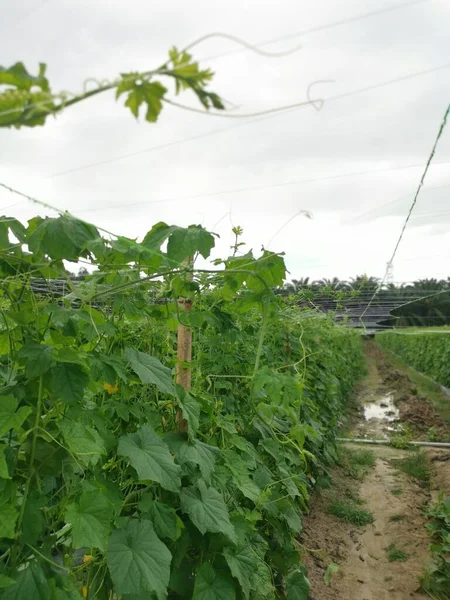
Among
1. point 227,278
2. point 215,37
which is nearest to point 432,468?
point 227,278

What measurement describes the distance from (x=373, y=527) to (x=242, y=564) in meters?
3.21

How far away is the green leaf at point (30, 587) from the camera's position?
4.01 feet

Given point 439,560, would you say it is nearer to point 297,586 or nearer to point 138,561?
Result: point 297,586

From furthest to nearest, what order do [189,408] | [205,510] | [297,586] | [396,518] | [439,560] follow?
[396,518], [439,560], [297,586], [189,408], [205,510]

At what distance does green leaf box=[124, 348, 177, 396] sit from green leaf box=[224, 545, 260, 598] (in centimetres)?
72

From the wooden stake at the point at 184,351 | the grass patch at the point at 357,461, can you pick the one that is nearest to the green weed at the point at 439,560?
the grass patch at the point at 357,461

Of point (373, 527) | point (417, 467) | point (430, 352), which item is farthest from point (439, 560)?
point (430, 352)

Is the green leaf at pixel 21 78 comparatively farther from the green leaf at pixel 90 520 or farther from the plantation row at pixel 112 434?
the green leaf at pixel 90 520

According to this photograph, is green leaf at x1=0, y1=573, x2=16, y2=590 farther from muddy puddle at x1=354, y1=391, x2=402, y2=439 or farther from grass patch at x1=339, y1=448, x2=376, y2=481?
muddy puddle at x1=354, y1=391, x2=402, y2=439

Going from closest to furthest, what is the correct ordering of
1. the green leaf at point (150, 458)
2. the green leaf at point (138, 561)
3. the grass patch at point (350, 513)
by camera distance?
1. the green leaf at point (138, 561)
2. the green leaf at point (150, 458)
3. the grass patch at point (350, 513)

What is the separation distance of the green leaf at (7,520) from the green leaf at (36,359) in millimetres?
300

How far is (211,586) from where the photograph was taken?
6.27ft

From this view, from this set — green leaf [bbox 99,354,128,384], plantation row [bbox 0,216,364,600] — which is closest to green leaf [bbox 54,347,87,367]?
plantation row [bbox 0,216,364,600]

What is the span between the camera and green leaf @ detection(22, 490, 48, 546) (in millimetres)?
1296
